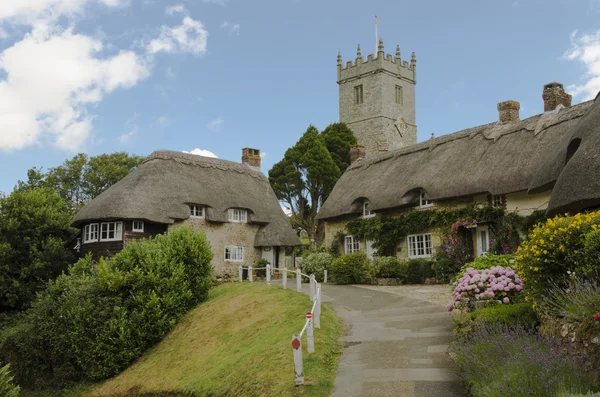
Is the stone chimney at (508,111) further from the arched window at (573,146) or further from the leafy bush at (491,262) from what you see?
the leafy bush at (491,262)

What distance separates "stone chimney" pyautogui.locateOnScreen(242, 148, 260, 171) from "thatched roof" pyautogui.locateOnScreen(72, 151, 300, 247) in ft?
5.31

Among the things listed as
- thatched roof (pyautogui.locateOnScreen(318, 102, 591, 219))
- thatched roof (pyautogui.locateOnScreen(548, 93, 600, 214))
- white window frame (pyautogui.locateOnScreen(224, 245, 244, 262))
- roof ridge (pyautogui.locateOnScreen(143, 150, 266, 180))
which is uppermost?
roof ridge (pyautogui.locateOnScreen(143, 150, 266, 180))

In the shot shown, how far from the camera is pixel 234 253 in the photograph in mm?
30875

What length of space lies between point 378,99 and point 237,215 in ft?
106

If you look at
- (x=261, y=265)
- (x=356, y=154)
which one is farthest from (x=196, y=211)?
(x=356, y=154)

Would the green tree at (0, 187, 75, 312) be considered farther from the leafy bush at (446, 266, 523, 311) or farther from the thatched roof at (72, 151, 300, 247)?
the leafy bush at (446, 266, 523, 311)

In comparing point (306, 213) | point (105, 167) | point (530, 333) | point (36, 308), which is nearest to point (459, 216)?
point (530, 333)

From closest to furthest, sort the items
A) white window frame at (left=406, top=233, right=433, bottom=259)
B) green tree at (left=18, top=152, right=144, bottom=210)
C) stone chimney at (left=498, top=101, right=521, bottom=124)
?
white window frame at (left=406, top=233, right=433, bottom=259) → stone chimney at (left=498, top=101, right=521, bottom=124) → green tree at (left=18, top=152, right=144, bottom=210)

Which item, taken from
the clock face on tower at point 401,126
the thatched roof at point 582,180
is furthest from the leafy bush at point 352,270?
the clock face on tower at point 401,126

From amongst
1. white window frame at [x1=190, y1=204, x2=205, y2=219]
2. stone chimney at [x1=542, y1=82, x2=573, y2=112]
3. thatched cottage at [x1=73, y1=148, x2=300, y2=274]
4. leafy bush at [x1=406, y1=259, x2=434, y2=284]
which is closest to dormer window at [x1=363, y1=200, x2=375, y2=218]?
leafy bush at [x1=406, y1=259, x2=434, y2=284]

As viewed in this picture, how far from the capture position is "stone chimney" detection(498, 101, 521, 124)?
25739mm

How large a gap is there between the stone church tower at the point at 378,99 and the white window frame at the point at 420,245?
107ft

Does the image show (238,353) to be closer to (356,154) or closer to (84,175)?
(356,154)

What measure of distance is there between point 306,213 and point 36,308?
2847cm
